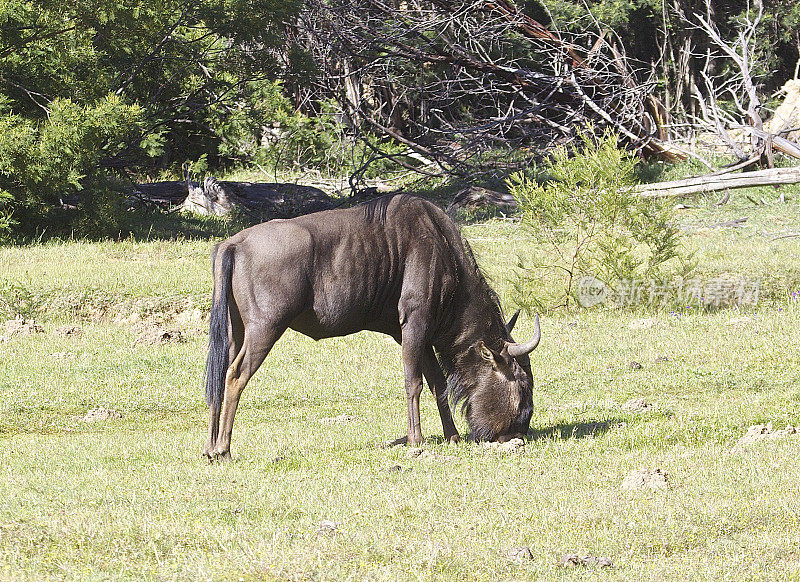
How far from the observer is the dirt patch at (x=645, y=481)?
22.7ft

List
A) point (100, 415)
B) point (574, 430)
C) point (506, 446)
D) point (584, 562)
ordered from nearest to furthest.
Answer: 1. point (584, 562)
2. point (506, 446)
3. point (574, 430)
4. point (100, 415)

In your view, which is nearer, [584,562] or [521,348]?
[584,562]

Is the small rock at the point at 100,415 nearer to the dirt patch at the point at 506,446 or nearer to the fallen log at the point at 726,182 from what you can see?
the dirt patch at the point at 506,446

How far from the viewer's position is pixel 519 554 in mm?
5508

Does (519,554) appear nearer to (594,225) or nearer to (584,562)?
(584,562)

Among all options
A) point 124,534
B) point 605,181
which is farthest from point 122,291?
point 124,534

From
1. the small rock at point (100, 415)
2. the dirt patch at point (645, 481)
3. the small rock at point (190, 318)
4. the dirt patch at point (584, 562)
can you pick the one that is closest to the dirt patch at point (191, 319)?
the small rock at point (190, 318)

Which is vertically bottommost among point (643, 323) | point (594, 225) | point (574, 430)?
point (643, 323)

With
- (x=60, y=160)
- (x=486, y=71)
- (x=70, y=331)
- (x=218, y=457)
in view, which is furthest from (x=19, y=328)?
(x=486, y=71)

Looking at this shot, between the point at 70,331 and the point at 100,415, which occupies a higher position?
the point at 100,415

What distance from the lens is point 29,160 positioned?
1994 cm

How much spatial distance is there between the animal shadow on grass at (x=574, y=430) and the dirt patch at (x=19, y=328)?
902 cm

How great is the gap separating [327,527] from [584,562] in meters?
1.58

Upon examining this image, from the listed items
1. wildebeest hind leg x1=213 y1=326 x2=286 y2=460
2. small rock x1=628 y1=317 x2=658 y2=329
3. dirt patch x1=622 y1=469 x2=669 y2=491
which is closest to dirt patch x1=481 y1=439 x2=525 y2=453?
dirt patch x1=622 y1=469 x2=669 y2=491
